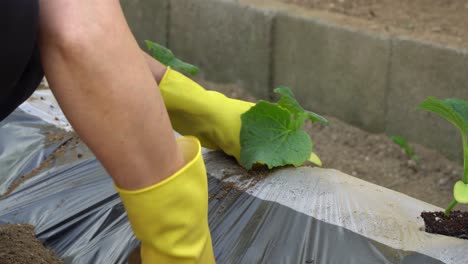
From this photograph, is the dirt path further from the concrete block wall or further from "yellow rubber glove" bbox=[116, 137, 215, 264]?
"yellow rubber glove" bbox=[116, 137, 215, 264]

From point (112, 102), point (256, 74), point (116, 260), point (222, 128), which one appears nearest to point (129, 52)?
point (112, 102)

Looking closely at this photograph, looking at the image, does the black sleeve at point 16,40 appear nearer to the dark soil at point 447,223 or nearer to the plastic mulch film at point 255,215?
the plastic mulch film at point 255,215

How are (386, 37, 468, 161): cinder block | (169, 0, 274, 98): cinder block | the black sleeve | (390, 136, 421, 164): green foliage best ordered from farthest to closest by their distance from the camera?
(169, 0, 274, 98): cinder block < (390, 136, 421, 164): green foliage < (386, 37, 468, 161): cinder block < the black sleeve

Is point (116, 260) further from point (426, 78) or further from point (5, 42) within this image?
point (426, 78)

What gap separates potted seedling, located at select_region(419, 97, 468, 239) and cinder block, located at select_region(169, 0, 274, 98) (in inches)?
57.1

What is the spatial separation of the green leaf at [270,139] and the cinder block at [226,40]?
1.22 metres

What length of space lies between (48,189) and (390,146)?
4.30 feet

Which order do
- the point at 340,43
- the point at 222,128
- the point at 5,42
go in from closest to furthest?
the point at 5,42 → the point at 222,128 → the point at 340,43

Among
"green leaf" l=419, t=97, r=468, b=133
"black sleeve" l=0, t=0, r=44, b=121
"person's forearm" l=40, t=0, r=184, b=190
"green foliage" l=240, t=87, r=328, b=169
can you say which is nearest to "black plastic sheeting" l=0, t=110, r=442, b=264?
"green foliage" l=240, t=87, r=328, b=169

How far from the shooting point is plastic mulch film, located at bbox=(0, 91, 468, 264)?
54.1 inches

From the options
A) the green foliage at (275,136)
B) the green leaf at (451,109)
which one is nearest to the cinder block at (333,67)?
the green foliage at (275,136)

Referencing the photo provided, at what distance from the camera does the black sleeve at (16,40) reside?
2.97ft

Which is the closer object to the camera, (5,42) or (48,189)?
(5,42)

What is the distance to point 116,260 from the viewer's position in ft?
4.72
